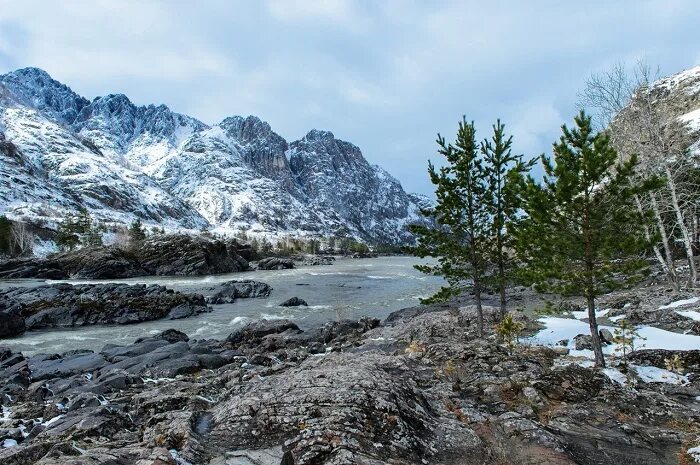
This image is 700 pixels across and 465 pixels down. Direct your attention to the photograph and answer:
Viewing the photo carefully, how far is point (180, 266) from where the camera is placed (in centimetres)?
10306

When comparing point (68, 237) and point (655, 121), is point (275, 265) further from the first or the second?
point (655, 121)

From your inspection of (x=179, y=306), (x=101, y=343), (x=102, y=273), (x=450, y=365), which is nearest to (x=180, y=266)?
(x=102, y=273)

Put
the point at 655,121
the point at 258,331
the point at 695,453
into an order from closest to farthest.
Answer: the point at 695,453 < the point at 655,121 < the point at 258,331

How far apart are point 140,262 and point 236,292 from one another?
55.6 metres

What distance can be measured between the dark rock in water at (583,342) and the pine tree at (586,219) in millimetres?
3599

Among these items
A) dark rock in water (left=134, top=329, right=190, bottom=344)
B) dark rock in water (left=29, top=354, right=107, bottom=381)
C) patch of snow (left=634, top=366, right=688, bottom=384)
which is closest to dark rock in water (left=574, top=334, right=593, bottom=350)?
patch of snow (left=634, top=366, right=688, bottom=384)

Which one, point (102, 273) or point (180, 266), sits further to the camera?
point (180, 266)

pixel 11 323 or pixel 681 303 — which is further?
pixel 11 323

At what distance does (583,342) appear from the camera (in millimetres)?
17891

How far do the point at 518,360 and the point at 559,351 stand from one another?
4.45 m

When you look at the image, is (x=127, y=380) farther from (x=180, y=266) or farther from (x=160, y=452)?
(x=180, y=266)

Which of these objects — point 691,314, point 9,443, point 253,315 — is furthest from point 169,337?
point 691,314

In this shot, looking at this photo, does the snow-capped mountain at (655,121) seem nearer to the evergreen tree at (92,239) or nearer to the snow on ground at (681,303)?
the snow on ground at (681,303)

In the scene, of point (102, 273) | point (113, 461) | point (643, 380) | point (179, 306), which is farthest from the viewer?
point (102, 273)
